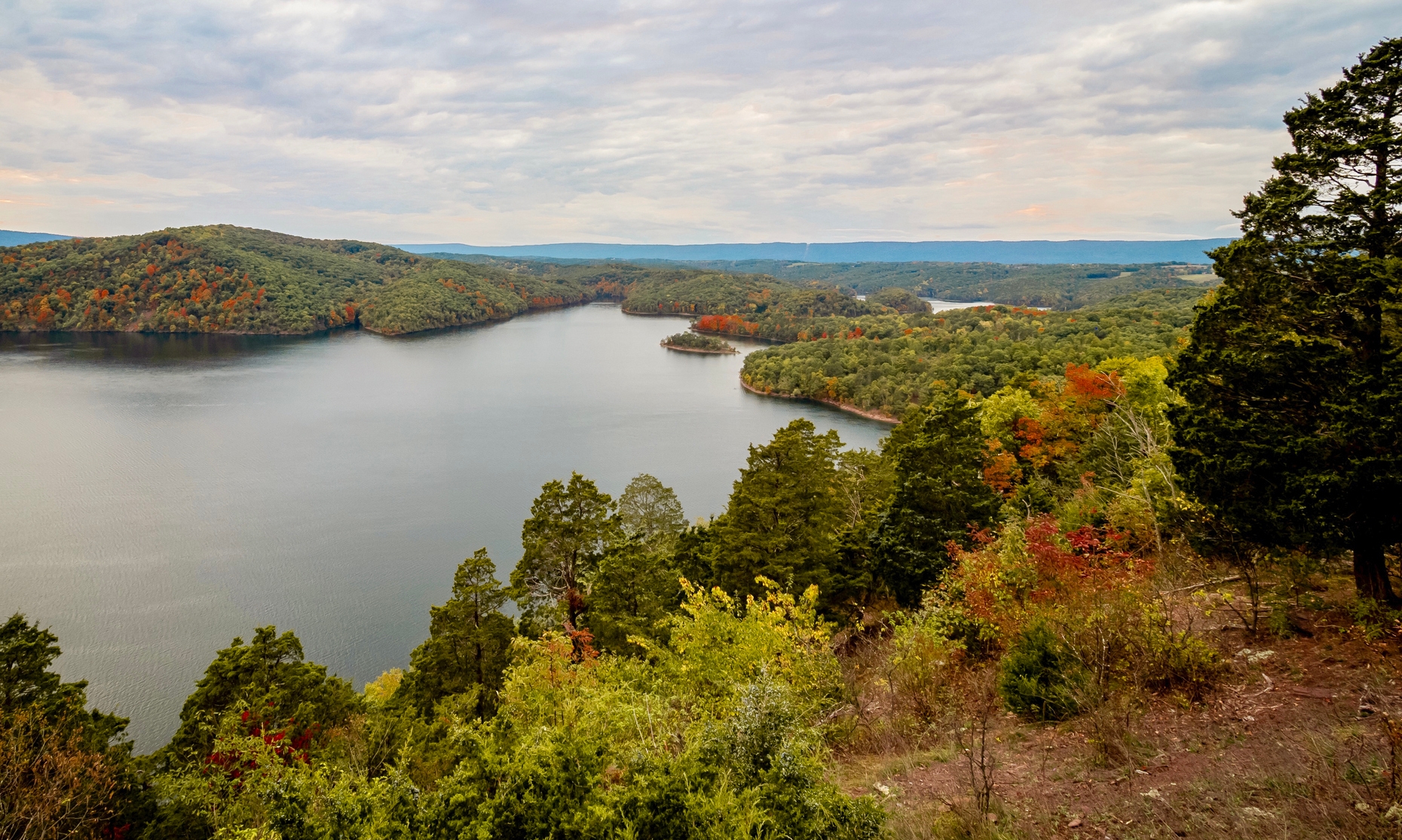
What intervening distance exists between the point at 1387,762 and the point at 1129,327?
8771cm

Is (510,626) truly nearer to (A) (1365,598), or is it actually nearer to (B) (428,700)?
(B) (428,700)

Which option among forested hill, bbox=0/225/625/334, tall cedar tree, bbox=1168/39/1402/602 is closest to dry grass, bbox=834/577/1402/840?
tall cedar tree, bbox=1168/39/1402/602

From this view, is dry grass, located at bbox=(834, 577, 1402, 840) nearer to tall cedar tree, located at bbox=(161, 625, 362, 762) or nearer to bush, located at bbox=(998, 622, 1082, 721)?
bush, located at bbox=(998, 622, 1082, 721)

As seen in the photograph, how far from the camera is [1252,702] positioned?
8008 millimetres

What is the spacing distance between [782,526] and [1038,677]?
33.2 ft

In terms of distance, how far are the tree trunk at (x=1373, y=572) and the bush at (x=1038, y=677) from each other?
13.2 feet

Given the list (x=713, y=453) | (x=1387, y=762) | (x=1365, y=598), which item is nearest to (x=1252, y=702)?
(x=1387, y=762)

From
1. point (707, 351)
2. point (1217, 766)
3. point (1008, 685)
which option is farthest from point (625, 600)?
point (707, 351)

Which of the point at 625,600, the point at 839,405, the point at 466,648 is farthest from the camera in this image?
the point at 839,405

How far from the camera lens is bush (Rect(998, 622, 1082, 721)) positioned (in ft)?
30.6

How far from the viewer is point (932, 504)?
19.6 metres

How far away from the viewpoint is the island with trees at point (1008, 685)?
639 cm

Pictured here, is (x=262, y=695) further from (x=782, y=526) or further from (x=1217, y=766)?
(x=1217, y=766)

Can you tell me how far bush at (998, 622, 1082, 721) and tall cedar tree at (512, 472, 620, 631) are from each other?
45.0 feet
